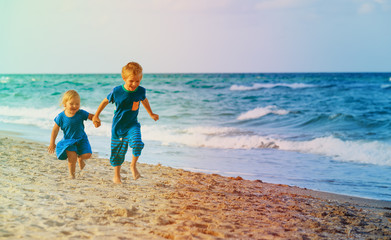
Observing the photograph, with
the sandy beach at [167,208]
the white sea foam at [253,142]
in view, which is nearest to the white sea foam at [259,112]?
the white sea foam at [253,142]

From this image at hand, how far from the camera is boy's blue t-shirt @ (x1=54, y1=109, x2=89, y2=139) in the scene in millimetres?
4699

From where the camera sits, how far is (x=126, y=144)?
4.76 meters

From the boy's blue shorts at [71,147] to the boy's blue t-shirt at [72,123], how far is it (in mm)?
77

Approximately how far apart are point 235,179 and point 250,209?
78.3 inches

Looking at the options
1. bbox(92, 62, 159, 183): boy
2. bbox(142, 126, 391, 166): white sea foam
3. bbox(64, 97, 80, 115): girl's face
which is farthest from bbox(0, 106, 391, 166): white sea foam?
bbox(64, 97, 80, 115): girl's face

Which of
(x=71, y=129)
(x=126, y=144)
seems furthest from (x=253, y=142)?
(x=71, y=129)

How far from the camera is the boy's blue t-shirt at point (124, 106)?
14.7ft

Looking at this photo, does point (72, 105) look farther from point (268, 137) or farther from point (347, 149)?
point (268, 137)

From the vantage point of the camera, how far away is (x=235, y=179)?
625 cm

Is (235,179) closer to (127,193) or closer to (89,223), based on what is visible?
(127,193)

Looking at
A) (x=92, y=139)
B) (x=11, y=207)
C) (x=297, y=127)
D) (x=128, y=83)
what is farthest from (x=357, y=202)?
Result: (x=297, y=127)

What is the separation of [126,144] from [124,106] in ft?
1.68

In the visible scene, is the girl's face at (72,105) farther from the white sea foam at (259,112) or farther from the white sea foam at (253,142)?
the white sea foam at (259,112)

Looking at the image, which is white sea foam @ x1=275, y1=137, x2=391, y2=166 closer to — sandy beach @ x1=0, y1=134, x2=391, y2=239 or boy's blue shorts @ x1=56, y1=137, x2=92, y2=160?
sandy beach @ x1=0, y1=134, x2=391, y2=239
